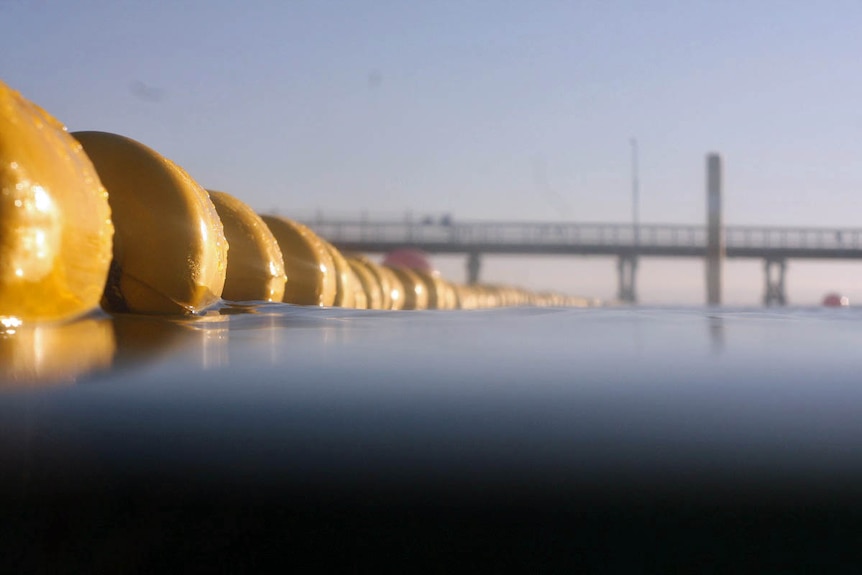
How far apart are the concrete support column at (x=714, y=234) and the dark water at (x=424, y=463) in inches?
1503

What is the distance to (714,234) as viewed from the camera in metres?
39.3

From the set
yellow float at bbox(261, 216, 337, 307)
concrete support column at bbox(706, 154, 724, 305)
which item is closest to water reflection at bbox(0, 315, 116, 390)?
yellow float at bbox(261, 216, 337, 307)

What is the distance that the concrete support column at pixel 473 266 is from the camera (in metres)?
44.3

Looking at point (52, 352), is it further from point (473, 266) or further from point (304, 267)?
point (473, 266)

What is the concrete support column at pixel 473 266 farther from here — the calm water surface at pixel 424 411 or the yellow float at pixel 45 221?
the calm water surface at pixel 424 411

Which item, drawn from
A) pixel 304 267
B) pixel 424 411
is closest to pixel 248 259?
pixel 304 267

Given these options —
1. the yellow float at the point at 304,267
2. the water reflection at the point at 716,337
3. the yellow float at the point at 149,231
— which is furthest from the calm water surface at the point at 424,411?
the yellow float at the point at 304,267

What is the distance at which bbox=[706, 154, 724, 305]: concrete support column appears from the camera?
125 ft

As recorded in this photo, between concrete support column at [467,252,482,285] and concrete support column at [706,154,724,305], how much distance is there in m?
10.9

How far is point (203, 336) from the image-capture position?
2.64 metres

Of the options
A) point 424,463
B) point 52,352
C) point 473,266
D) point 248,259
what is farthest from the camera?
point 473,266

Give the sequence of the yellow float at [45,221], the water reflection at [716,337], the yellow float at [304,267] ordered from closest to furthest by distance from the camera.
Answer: the yellow float at [45,221] < the water reflection at [716,337] < the yellow float at [304,267]

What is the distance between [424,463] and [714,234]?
40.3 meters

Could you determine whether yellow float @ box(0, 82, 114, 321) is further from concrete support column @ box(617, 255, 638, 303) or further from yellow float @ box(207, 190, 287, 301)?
concrete support column @ box(617, 255, 638, 303)
